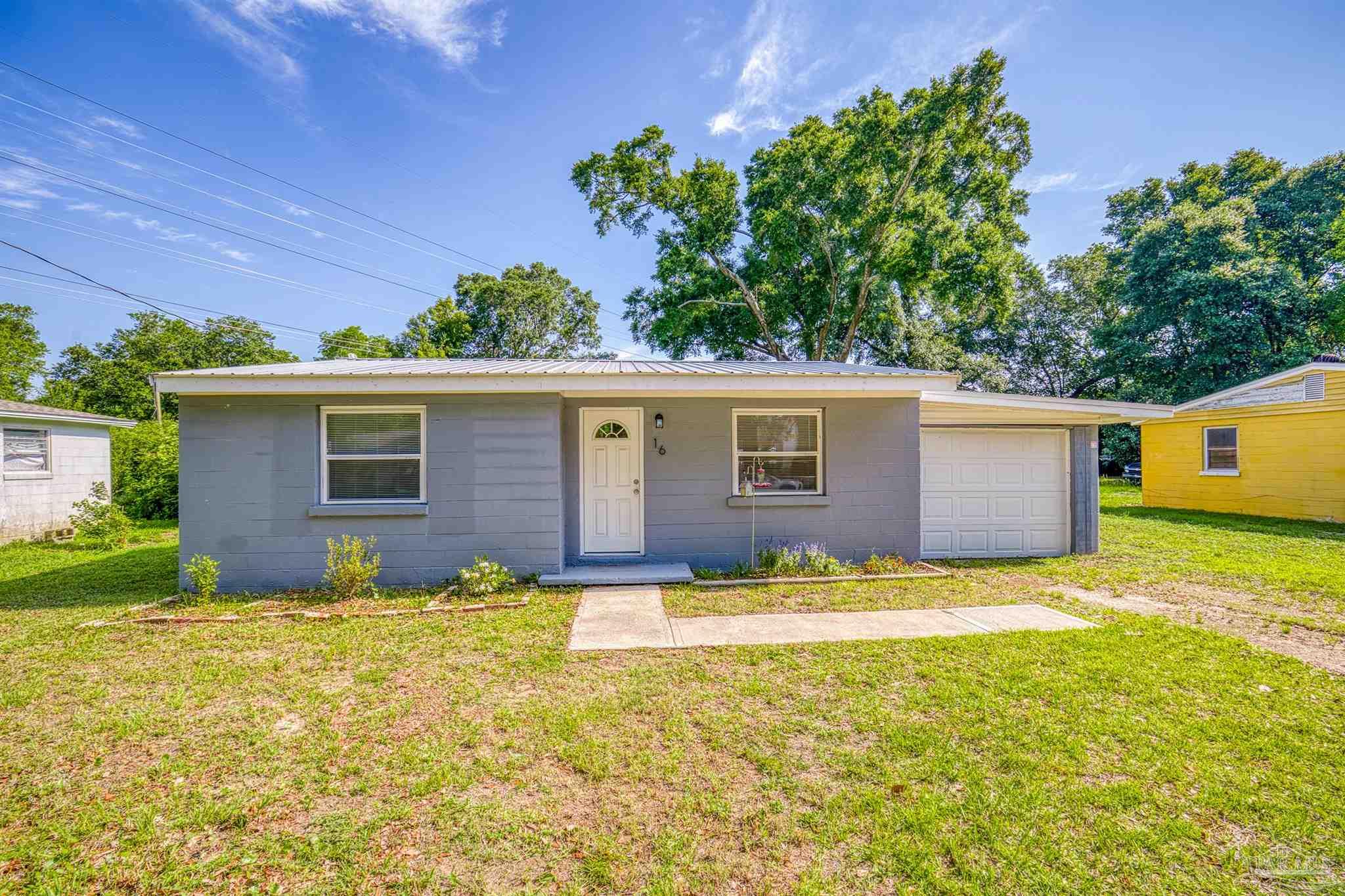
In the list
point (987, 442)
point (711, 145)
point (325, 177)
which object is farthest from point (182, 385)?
→ point (711, 145)

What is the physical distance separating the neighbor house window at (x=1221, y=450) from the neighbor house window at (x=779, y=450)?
1201 cm

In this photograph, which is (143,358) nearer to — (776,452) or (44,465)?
(44,465)

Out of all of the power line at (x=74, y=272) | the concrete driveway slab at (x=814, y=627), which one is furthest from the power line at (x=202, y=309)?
the concrete driveway slab at (x=814, y=627)

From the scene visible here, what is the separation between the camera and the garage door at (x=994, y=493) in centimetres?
814

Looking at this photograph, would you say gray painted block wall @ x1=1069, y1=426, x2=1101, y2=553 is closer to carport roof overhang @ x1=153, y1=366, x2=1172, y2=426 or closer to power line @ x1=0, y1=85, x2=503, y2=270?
carport roof overhang @ x1=153, y1=366, x2=1172, y2=426

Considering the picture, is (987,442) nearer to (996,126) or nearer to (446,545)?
(446,545)

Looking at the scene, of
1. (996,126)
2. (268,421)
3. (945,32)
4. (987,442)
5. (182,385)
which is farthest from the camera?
(996,126)

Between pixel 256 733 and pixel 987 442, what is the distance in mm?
9010

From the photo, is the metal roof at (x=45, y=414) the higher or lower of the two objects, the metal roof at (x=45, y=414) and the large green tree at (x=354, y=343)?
the lower

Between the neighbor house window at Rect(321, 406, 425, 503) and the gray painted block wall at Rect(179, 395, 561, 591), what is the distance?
148 millimetres

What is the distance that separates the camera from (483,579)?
19.6 ft

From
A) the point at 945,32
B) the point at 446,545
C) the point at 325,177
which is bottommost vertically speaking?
the point at 446,545

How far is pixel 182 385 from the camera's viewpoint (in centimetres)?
586

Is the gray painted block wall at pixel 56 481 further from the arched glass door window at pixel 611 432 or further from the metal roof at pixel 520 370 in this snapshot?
the arched glass door window at pixel 611 432
